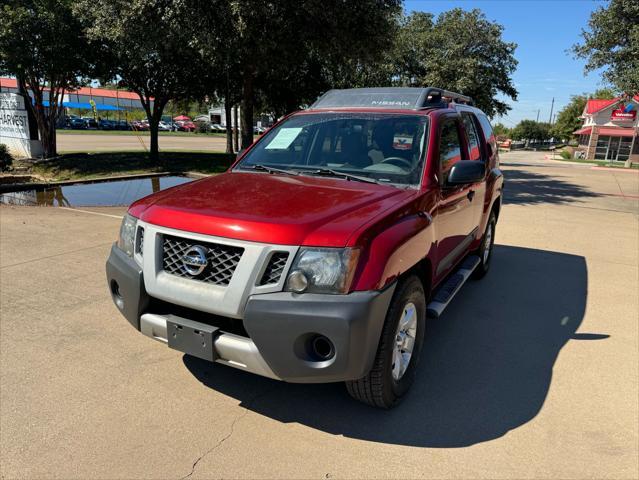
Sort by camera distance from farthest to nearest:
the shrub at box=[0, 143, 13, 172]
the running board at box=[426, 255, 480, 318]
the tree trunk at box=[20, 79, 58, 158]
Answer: the tree trunk at box=[20, 79, 58, 158], the shrub at box=[0, 143, 13, 172], the running board at box=[426, 255, 480, 318]

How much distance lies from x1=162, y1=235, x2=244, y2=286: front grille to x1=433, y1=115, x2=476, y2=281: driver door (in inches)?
61.9

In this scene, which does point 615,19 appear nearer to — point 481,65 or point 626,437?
point 481,65

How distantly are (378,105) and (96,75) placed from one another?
1612 centimetres

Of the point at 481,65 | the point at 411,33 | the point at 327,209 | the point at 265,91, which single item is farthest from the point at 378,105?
the point at 411,33

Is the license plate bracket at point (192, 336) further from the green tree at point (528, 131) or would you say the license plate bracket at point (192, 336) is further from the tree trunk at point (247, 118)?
the green tree at point (528, 131)

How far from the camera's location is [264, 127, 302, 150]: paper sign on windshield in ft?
13.5

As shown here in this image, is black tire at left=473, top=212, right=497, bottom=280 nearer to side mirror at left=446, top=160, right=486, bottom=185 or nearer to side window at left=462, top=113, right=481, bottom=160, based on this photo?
side window at left=462, top=113, right=481, bottom=160

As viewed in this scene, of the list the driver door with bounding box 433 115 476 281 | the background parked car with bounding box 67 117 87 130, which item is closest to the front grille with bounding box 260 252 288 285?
the driver door with bounding box 433 115 476 281

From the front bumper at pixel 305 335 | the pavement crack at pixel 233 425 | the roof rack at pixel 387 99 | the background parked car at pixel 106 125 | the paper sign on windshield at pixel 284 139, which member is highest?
the roof rack at pixel 387 99

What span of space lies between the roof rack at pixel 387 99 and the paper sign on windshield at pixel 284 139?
0.46 meters

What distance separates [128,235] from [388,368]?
1.84 meters

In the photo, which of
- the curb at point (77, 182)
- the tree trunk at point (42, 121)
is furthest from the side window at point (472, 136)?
the tree trunk at point (42, 121)

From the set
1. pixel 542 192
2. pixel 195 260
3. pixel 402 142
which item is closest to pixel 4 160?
pixel 402 142

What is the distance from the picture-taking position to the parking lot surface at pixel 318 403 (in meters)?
2.61
